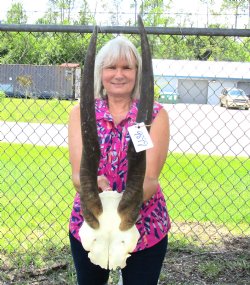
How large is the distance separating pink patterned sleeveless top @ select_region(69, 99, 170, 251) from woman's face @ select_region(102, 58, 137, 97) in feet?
0.33

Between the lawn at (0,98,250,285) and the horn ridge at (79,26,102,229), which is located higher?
the horn ridge at (79,26,102,229)

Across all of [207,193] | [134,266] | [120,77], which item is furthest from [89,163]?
[207,193]

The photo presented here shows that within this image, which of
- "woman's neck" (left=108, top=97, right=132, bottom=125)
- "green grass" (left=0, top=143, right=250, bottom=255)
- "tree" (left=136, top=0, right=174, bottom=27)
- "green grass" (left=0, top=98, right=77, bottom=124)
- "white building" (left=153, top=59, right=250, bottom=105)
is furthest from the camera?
"green grass" (left=0, top=98, right=77, bottom=124)

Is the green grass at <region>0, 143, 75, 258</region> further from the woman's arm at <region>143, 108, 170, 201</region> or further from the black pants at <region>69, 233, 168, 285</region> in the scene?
the woman's arm at <region>143, 108, 170, 201</region>

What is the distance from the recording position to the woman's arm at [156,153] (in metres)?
2.55

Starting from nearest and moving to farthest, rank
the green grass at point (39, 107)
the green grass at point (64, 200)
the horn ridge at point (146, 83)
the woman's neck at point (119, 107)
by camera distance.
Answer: the horn ridge at point (146, 83), the woman's neck at point (119, 107), the green grass at point (64, 200), the green grass at point (39, 107)

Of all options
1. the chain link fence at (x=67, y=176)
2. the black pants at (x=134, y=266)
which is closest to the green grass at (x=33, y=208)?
the chain link fence at (x=67, y=176)

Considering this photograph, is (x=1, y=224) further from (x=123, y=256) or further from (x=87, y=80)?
(x=87, y=80)

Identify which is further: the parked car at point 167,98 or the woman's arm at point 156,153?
the parked car at point 167,98

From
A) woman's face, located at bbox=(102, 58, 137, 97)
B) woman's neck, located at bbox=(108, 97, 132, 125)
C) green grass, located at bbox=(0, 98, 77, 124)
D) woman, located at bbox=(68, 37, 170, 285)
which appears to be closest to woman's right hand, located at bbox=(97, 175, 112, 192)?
woman, located at bbox=(68, 37, 170, 285)

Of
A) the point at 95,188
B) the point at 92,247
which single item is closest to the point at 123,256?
the point at 92,247

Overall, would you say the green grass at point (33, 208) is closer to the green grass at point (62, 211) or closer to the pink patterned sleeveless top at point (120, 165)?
the green grass at point (62, 211)

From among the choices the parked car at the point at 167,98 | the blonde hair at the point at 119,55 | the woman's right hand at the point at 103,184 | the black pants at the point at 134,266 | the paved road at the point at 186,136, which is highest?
the blonde hair at the point at 119,55

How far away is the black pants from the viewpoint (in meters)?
2.76
